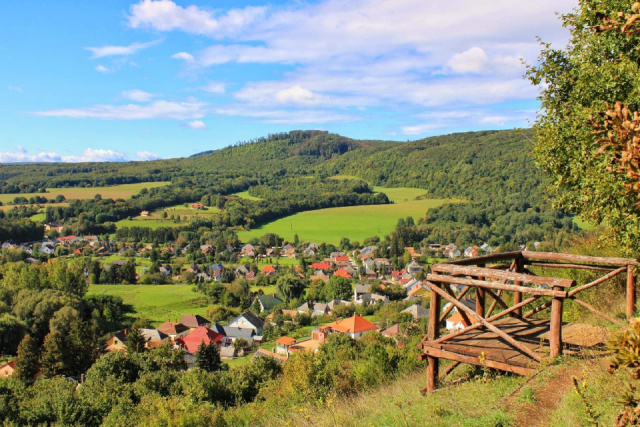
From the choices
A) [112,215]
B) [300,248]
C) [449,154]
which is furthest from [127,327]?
[449,154]

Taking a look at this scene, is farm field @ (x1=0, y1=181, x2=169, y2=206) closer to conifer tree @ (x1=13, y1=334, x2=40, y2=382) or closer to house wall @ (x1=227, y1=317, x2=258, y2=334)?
house wall @ (x1=227, y1=317, x2=258, y2=334)

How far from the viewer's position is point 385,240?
71.7m

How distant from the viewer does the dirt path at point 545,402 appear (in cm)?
416

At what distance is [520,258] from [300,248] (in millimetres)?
65208

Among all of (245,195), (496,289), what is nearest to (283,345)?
(496,289)

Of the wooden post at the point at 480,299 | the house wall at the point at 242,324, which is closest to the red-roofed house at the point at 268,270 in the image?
the house wall at the point at 242,324

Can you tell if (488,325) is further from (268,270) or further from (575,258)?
(268,270)

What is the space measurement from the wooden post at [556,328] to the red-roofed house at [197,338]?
29847 millimetres

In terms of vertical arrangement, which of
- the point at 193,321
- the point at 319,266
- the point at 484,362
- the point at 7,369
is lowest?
the point at 193,321

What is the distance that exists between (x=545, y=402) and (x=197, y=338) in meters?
32.0

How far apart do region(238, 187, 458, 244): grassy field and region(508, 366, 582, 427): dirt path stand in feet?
228

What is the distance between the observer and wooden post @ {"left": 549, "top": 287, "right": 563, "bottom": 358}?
457 cm

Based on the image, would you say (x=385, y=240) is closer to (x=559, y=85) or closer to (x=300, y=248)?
(x=300, y=248)

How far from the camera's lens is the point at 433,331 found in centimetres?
535
